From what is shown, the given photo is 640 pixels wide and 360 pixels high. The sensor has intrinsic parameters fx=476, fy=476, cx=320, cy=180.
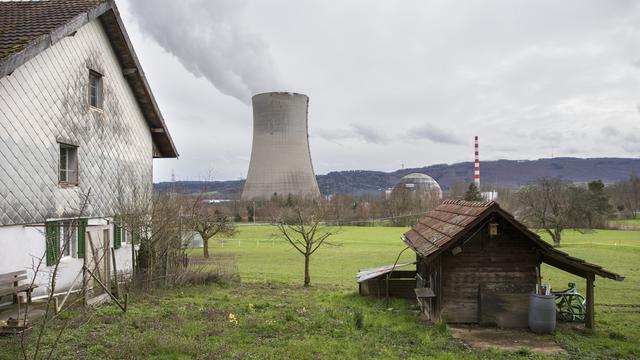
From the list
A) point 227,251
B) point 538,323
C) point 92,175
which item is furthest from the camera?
point 227,251

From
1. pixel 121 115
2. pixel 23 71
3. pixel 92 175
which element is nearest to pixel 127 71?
pixel 121 115

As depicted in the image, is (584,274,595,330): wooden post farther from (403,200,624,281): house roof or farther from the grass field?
(403,200,624,281): house roof

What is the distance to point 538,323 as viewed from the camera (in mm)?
8992

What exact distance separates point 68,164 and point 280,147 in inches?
1368

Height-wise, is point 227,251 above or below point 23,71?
below

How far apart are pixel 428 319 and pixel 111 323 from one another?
6120mm

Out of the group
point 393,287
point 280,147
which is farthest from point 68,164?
point 280,147

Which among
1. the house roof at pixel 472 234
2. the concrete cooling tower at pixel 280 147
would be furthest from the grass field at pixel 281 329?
the concrete cooling tower at pixel 280 147

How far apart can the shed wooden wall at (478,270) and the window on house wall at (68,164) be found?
8706 mm

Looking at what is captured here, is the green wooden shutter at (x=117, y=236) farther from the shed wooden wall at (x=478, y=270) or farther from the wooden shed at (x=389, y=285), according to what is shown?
the shed wooden wall at (x=478, y=270)

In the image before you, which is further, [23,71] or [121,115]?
[121,115]

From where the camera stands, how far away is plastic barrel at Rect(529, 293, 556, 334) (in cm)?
891

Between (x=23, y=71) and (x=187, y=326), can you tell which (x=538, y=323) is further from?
(x=23, y=71)

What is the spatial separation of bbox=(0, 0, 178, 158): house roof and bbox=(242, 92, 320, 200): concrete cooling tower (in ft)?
93.8
